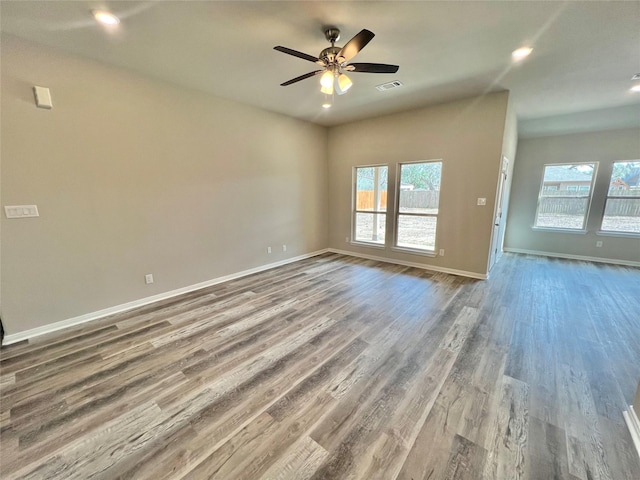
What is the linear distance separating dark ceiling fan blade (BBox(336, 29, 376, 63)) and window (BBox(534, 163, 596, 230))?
594 cm

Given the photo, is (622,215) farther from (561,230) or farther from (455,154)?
(455,154)

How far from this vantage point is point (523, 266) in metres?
4.96

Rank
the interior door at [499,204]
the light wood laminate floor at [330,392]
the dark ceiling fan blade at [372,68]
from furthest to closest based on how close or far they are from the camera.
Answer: the interior door at [499,204] → the dark ceiling fan blade at [372,68] → the light wood laminate floor at [330,392]

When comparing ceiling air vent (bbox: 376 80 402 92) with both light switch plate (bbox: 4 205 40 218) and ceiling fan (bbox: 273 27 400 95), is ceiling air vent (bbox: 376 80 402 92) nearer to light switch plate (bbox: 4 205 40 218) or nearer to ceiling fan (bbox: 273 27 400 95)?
ceiling fan (bbox: 273 27 400 95)

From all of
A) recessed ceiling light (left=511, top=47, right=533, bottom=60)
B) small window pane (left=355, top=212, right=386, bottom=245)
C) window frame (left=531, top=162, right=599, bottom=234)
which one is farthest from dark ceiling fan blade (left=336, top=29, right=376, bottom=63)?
window frame (left=531, top=162, right=599, bottom=234)

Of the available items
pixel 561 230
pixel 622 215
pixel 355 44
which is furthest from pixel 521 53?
pixel 622 215

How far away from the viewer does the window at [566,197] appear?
5289 mm

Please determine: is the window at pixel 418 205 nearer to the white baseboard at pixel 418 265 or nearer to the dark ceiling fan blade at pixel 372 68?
the white baseboard at pixel 418 265

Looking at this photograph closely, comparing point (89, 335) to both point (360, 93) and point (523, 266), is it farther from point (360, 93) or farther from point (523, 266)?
point (523, 266)

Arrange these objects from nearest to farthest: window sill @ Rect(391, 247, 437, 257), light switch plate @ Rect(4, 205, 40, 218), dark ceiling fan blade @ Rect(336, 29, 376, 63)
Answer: dark ceiling fan blade @ Rect(336, 29, 376, 63) < light switch plate @ Rect(4, 205, 40, 218) < window sill @ Rect(391, 247, 437, 257)

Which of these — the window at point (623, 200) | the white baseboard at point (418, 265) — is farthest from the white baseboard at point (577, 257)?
the white baseboard at point (418, 265)

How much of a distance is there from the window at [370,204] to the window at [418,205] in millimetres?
377

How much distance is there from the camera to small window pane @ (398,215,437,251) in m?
4.79

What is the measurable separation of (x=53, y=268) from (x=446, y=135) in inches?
223
